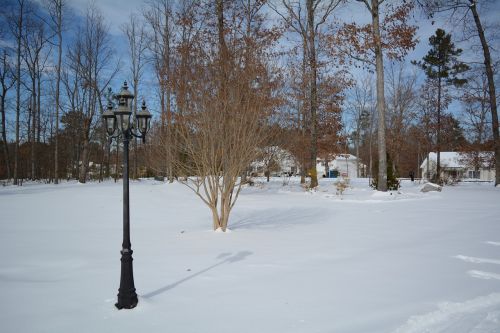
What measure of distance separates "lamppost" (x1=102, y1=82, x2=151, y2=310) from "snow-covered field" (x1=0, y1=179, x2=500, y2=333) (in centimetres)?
20

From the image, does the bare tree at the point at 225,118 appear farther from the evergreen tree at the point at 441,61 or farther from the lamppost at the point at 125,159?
the evergreen tree at the point at 441,61

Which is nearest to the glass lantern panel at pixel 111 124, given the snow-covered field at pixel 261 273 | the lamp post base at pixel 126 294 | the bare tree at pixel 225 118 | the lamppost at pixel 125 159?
the lamppost at pixel 125 159

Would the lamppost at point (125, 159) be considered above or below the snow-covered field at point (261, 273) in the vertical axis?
above

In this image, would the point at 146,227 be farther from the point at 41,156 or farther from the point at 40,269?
the point at 41,156

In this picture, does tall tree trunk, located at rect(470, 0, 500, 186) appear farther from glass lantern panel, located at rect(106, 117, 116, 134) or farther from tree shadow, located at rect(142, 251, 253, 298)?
glass lantern panel, located at rect(106, 117, 116, 134)

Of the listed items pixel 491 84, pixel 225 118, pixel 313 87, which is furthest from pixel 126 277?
pixel 491 84

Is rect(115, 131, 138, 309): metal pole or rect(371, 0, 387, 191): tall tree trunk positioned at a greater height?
rect(371, 0, 387, 191): tall tree trunk

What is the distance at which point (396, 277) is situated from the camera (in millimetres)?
4762

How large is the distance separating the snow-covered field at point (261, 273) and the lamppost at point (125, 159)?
8.0 inches

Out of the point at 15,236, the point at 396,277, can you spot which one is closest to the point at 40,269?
the point at 15,236

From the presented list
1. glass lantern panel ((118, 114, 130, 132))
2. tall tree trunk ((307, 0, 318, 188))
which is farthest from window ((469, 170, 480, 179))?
glass lantern panel ((118, 114, 130, 132))

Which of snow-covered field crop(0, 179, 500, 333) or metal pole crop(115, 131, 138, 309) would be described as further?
metal pole crop(115, 131, 138, 309)

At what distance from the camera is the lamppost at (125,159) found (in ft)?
12.6

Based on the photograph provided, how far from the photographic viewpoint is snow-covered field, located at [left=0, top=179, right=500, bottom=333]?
351cm
